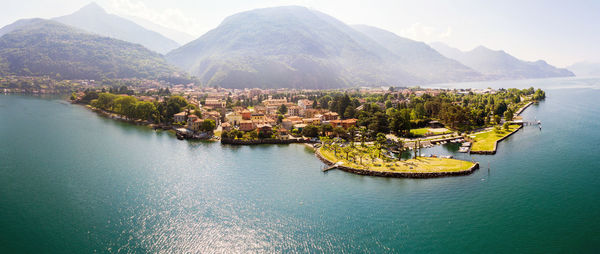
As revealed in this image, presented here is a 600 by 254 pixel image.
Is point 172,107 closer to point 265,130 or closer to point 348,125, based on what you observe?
point 265,130

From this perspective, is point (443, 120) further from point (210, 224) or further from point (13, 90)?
point (13, 90)

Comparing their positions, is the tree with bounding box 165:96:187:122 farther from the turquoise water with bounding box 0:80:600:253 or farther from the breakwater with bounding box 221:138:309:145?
the breakwater with bounding box 221:138:309:145

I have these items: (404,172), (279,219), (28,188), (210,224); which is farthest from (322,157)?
(28,188)

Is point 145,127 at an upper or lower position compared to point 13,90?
lower

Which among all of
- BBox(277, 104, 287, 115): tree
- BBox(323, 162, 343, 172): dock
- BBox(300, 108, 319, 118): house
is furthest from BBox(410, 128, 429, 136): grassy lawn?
BBox(277, 104, 287, 115): tree

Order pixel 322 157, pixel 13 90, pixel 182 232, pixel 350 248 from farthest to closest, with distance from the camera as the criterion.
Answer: pixel 13 90 < pixel 322 157 < pixel 182 232 < pixel 350 248

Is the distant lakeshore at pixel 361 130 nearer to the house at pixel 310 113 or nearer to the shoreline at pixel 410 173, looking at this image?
the shoreline at pixel 410 173
